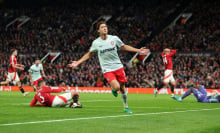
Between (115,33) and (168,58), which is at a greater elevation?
(115,33)

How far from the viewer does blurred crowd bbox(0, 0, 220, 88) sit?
3638 cm

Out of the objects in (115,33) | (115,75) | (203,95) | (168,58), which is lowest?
(203,95)

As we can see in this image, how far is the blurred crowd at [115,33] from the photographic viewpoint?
36375 millimetres

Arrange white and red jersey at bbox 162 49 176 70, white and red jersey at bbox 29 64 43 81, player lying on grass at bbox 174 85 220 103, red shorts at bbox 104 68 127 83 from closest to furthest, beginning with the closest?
1. red shorts at bbox 104 68 127 83
2. player lying on grass at bbox 174 85 220 103
3. white and red jersey at bbox 162 49 176 70
4. white and red jersey at bbox 29 64 43 81

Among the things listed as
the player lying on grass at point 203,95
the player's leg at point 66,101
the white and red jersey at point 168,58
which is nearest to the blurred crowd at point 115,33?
the white and red jersey at point 168,58

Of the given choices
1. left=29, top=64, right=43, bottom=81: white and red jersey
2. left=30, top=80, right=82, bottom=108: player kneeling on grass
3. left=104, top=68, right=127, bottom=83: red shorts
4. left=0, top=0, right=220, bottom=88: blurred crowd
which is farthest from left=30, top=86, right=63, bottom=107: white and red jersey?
left=0, top=0, right=220, bottom=88: blurred crowd

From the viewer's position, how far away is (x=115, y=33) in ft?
153

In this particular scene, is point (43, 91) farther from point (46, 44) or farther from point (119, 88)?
point (46, 44)

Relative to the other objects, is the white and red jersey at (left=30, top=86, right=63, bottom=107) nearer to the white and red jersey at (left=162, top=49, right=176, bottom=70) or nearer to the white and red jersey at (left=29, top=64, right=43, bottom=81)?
the white and red jersey at (left=162, top=49, right=176, bottom=70)

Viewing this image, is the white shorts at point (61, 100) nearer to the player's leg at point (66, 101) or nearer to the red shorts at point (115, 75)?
the player's leg at point (66, 101)

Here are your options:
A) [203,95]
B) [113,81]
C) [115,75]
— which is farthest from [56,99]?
[203,95]

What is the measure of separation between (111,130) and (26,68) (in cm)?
3740

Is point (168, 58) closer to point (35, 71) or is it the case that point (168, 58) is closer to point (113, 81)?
point (35, 71)

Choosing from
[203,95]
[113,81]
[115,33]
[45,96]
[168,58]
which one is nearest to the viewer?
[113,81]
